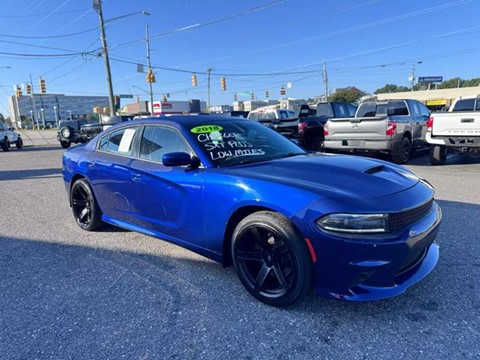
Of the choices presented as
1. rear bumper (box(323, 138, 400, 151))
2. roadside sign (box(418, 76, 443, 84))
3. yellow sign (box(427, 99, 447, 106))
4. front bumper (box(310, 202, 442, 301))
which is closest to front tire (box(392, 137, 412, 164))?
rear bumper (box(323, 138, 400, 151))

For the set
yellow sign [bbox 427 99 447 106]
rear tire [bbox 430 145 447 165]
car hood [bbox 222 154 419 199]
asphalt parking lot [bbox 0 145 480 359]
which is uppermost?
yellow sign [bbox 427 99 447 106]

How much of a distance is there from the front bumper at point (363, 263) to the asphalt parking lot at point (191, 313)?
0.92ft

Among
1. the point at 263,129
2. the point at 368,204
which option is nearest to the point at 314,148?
the point at 263,129

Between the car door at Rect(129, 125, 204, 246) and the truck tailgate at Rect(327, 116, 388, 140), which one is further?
the truck tailgate at Rect(327, 116, 388, 140)

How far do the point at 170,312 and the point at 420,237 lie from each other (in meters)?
1.96

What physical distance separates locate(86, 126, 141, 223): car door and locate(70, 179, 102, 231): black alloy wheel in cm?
15

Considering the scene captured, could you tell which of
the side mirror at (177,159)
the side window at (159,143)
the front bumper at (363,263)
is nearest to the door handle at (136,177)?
the side window at (159,143)

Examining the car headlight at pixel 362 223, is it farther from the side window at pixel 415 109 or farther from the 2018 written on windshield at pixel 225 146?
the side window at pixel 415 109

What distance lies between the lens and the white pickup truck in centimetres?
838

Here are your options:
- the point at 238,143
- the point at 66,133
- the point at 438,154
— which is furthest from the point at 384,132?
the point at 66,133

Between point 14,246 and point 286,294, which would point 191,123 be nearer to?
point 286,294

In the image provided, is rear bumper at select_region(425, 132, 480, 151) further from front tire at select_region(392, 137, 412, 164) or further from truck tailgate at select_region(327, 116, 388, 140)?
truck tailgate at select_region(327, 116, 388, 140)

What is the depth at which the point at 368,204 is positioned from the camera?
250cm

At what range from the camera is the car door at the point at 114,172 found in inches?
157
